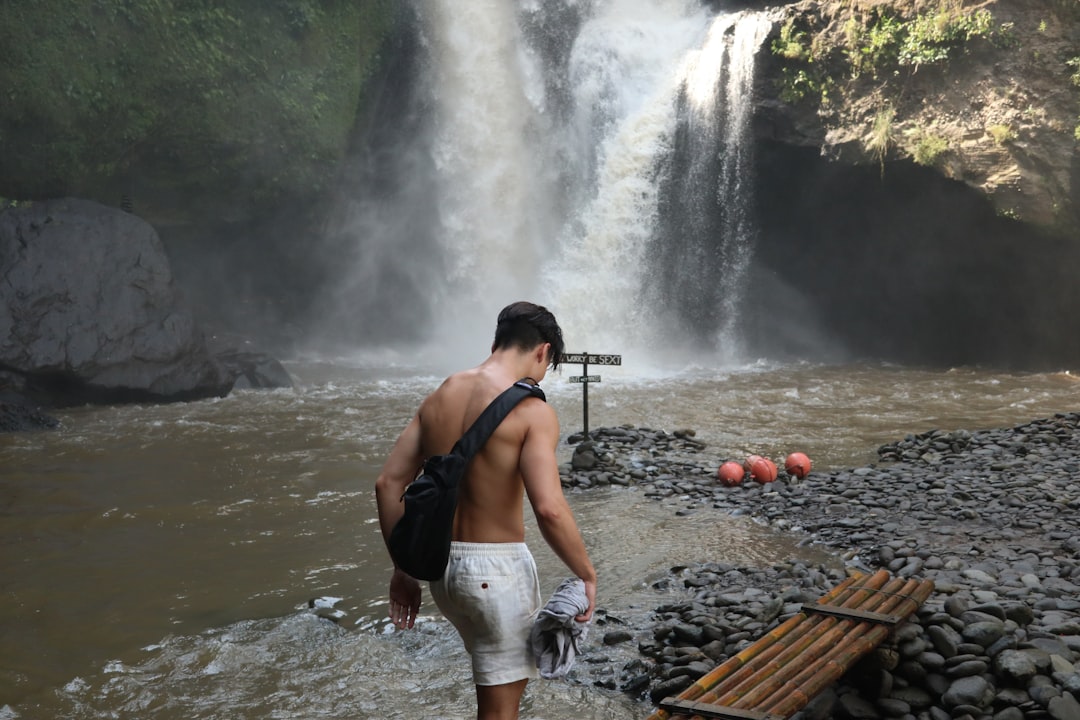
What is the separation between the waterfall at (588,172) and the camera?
761 inches

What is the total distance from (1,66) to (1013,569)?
49.2ft

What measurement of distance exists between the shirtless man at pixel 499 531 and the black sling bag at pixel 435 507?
0.05 metres

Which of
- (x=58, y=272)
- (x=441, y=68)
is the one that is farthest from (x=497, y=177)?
(x=58, y=272)

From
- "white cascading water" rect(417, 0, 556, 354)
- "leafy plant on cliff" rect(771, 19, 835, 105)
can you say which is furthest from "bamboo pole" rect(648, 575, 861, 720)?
"white cascading water" rect(417, 0, 556, 354)

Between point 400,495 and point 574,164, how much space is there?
18182mm

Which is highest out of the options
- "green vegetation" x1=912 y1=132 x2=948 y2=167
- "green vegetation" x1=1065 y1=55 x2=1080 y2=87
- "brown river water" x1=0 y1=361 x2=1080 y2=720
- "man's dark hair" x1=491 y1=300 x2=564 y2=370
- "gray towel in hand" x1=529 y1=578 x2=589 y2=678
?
"green vegetation" x1=1065 y1=55 x2=1080 y2=87

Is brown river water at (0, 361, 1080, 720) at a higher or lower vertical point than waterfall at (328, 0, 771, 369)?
lower

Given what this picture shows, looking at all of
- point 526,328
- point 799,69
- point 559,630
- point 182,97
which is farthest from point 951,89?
point 559,630

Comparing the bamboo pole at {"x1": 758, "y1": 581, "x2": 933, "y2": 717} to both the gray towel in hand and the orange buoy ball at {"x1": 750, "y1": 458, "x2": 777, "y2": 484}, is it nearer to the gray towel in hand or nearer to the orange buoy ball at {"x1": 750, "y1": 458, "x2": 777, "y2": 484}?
the gray towel in hand

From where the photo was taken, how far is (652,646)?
484 cm

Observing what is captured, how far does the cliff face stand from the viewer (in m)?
14.9

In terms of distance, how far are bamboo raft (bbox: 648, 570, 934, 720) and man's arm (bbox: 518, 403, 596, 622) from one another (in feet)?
2.50

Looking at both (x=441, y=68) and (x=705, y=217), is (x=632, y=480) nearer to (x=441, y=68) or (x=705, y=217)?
(x=705, y=217)

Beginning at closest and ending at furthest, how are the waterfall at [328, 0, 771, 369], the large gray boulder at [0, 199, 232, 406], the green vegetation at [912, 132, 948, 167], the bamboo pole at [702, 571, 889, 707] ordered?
the bamboo pole at [702, 571, 889, 707] < the large gray boulder at [0, 199, 232, 406] < the green vegetation at [912, 132, 948, 167] < the waterfall at [328, 0, 771, 369]
